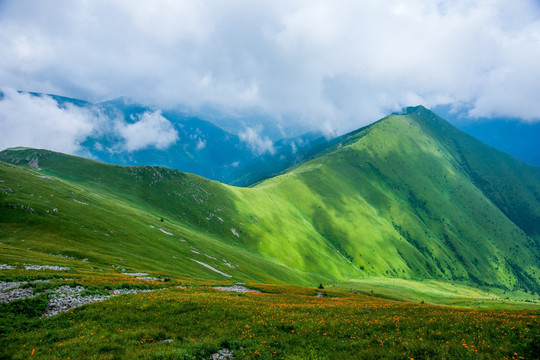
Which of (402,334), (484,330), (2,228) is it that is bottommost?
(2,228)

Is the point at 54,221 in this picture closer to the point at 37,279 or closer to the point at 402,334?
the point at 37,279

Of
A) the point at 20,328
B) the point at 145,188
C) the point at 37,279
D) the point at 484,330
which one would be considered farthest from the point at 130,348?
the point at 145,188

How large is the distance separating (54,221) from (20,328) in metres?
65.7

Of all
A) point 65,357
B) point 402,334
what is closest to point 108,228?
point 65,357

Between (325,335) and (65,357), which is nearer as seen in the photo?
(65,357)

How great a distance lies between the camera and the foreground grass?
16.8m

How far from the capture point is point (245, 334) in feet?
68.6

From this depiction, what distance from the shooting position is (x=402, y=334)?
20.7 meters

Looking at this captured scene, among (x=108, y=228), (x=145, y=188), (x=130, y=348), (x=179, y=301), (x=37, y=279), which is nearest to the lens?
(x=130, y=348)

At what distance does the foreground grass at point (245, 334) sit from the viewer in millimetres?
16812

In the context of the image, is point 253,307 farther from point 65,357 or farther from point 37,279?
point 37,279

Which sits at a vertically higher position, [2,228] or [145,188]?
[145,188]

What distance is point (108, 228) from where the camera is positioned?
274 ft

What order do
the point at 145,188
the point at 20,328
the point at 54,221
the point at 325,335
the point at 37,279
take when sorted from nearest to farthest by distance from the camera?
the point at 20,328, the point at 325,335, the point at 37,279, the point at 54,221, the point at 145,188
